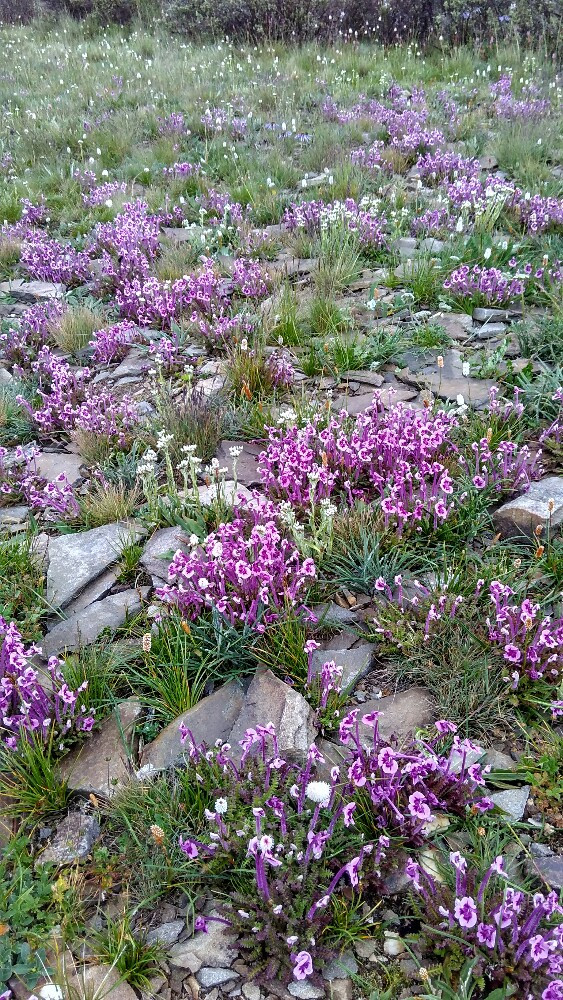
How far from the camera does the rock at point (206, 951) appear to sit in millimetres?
2273

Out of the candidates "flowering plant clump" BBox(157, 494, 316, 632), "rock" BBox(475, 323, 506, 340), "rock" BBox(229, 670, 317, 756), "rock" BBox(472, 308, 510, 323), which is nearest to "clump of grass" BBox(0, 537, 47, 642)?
"flowering plant clump" BBox(157, 494, 316, 632)

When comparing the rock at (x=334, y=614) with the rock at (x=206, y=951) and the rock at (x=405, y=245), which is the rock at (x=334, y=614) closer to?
the rock at (x=206, y=951)

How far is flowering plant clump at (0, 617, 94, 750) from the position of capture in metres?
2.79

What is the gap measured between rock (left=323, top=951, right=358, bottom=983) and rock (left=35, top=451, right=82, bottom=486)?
119 inches

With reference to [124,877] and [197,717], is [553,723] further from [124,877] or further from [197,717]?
[124,877]

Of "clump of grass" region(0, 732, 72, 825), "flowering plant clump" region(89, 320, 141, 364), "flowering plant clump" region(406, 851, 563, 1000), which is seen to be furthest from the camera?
"flowering plant clump" region(89, 320, 141, 364)

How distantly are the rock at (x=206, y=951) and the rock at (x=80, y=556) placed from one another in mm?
1720

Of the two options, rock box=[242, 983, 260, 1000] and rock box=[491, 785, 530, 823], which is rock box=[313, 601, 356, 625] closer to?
rock box=[491, 785, 530, 823]

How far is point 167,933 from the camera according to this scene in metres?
Result: 2.35

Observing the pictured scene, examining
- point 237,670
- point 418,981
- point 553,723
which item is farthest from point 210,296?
point 418,981

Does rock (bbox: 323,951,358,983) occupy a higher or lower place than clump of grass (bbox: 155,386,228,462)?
lower

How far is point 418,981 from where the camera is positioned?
217 centimetres

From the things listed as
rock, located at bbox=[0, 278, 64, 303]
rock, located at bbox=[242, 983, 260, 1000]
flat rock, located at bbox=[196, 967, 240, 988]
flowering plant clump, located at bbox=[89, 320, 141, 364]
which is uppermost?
rock, located at bbox=[0, 278, 64, 303]

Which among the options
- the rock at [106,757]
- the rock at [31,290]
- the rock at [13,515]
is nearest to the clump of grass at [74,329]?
the rock at [31,290]
